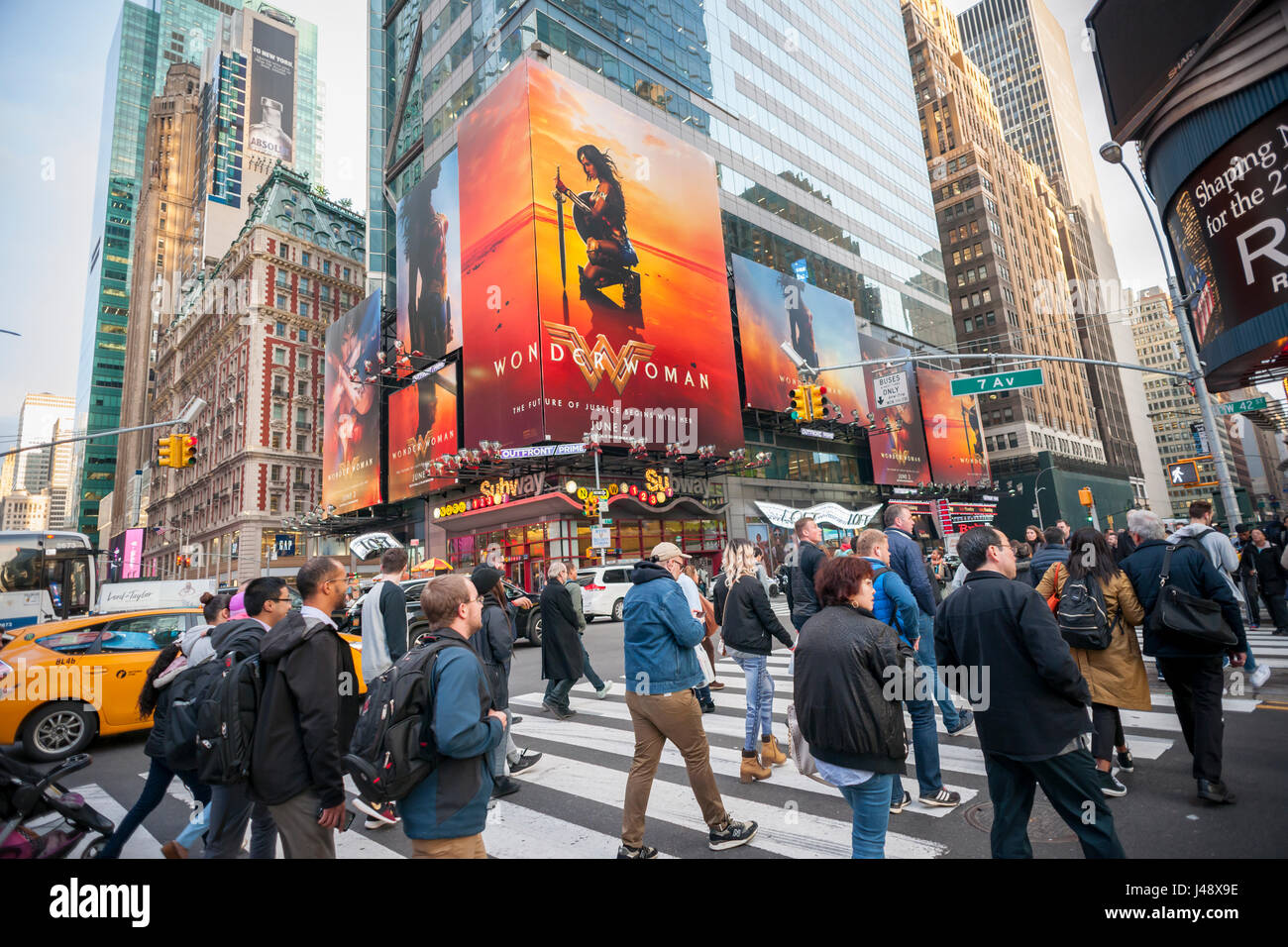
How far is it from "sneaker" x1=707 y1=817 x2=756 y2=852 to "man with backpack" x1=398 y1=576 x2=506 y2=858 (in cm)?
196

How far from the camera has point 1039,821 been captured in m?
4.47

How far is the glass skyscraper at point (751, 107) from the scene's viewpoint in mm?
37188

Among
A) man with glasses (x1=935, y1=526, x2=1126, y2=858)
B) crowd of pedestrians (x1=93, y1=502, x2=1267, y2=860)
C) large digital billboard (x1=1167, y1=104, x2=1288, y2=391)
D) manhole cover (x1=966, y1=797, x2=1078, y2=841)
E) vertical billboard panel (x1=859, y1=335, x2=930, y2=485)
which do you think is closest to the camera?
crowd of pedestrians (x1=93, y1=502, x2=1267, y2=860)

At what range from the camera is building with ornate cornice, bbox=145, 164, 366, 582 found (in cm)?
5559

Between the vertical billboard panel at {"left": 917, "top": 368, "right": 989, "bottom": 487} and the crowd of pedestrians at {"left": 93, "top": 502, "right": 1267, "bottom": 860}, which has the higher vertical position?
the vertical billboard panel at {"left": 917, "top": 368, "right": 989, "bottom": 487}

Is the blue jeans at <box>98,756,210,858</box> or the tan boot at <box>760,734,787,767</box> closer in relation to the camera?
the blue jeans at <box>98,756,210,858</box>

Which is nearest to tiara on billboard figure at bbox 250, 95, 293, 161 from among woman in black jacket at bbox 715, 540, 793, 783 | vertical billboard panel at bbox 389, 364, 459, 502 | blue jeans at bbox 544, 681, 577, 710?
vertical billboard panel at bbox 389, 364, 459, 502

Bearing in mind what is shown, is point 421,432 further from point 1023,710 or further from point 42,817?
point 1023,710

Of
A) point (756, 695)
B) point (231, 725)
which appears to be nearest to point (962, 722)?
point (756, 695)

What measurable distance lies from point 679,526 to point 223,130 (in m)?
106

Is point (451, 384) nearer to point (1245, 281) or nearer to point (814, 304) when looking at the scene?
point (814, 304)

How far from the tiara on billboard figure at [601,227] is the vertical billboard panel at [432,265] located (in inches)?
329

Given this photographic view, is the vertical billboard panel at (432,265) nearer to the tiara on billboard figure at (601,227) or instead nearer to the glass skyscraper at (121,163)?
the tiara on billboard figure at (601,227)

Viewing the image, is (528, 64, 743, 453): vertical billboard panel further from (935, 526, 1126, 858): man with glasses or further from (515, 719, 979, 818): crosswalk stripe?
(935, 526, 1126, 858): man with glasses
